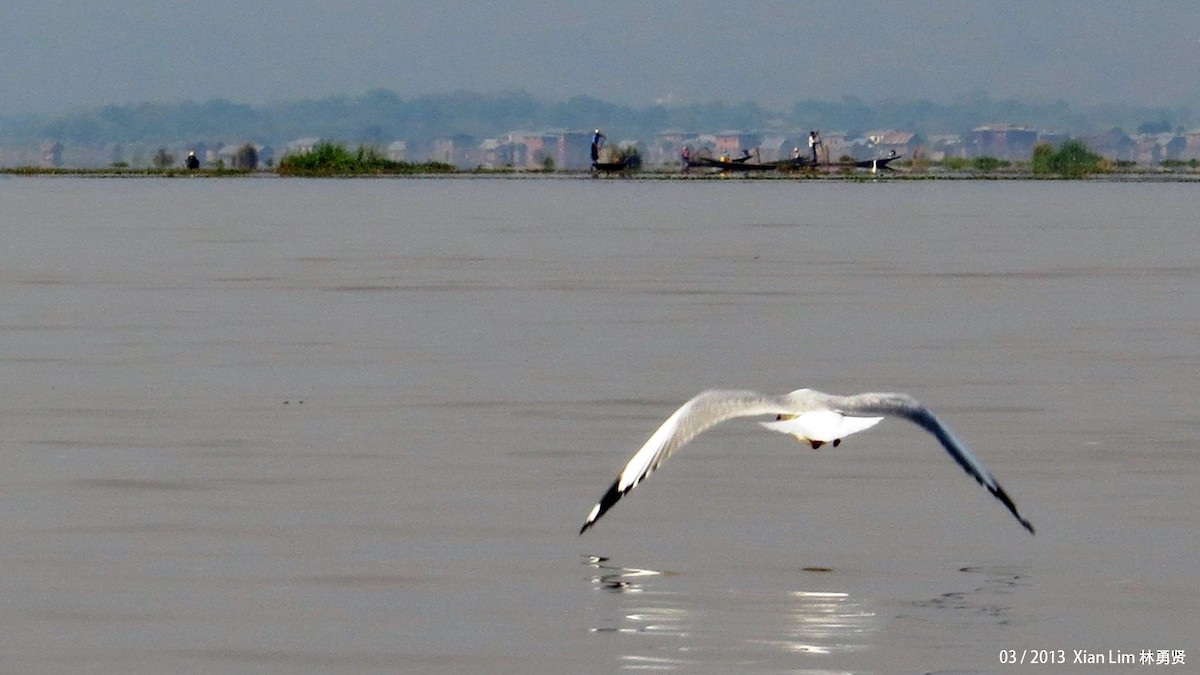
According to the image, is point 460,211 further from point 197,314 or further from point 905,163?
point 905,163

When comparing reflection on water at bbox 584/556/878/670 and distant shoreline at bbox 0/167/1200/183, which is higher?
reflection on water at bbox 584/556/878/670

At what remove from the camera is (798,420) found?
12.1 m

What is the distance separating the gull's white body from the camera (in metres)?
11.1

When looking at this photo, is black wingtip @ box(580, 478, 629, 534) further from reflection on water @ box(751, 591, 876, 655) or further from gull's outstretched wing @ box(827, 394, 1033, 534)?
gull's outstretched wing @ box(827, 394, 1033, 534)

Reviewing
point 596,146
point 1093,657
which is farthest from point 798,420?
point 596,146

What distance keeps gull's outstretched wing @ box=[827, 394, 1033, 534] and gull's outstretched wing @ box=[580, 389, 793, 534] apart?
1.18ft

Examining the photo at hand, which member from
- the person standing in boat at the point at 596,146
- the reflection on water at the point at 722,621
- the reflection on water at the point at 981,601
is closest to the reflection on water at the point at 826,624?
the reflection on water at the point at 722,621

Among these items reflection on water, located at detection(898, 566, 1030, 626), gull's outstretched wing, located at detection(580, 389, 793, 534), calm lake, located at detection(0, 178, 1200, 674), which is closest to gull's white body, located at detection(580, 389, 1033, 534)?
gull's outstretched wing, located at detection(580, 389, 793, 534)

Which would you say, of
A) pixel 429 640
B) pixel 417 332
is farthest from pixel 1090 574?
pixel 417 332

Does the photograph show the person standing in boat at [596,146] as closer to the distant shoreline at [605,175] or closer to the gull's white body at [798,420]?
the distant shoreline at [605,175]

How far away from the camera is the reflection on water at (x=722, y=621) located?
969 centimetres

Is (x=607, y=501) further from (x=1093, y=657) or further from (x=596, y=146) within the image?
(x=596, y=146)

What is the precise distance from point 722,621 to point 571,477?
12.1ft

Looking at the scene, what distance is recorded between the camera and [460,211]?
194 feet
